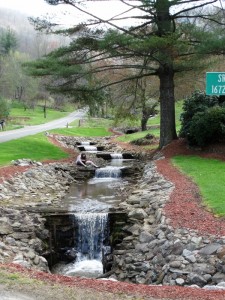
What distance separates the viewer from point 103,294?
5.68 meters

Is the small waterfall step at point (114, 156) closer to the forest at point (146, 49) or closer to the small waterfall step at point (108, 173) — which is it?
the forest at point (146, 49)

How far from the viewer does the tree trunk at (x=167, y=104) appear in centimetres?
2261

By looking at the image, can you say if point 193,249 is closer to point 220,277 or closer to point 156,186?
point 220,277

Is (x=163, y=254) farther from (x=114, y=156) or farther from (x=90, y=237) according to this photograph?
(x=114, y=156)

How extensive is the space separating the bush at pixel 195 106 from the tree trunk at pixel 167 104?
86 cm

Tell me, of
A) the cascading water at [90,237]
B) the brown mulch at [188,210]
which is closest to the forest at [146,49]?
the brown mulch at [188,210]

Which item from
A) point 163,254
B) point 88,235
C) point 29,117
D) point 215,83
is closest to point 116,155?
point 88,235

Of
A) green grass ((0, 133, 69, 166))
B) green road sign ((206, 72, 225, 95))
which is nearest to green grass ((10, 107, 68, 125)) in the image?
green grass ((0, 133, 69, 166))

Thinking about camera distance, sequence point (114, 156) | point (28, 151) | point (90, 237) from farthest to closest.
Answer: point (114, 156) → point (28, 151) → point (90, 237)

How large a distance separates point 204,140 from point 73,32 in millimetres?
9068

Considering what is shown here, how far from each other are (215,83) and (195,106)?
1361 centimetres

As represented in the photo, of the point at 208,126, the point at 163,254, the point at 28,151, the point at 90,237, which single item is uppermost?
the point at 208,126

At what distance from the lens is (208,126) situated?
1959 cm

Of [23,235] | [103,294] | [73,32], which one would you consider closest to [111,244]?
[23,235]
